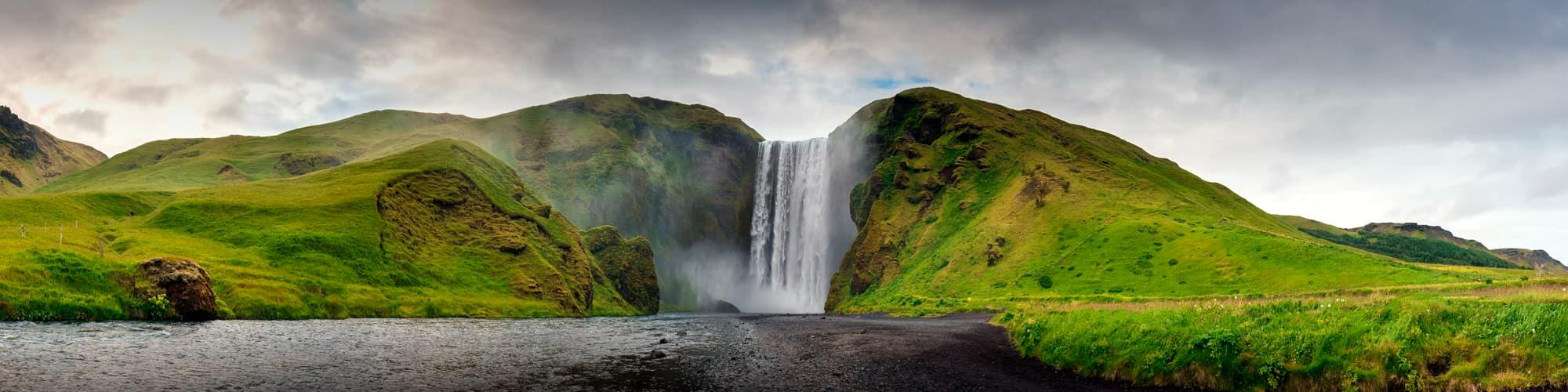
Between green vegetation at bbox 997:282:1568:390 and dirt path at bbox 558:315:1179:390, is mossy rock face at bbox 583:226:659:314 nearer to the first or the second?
dirt path at bbox 558:315:1179:390

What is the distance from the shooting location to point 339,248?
240 feet

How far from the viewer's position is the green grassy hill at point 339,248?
4238 cm

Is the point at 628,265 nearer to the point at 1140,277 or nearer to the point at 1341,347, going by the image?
the point at 1140,277

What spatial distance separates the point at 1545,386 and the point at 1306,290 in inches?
1812

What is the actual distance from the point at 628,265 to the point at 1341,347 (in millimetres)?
117264

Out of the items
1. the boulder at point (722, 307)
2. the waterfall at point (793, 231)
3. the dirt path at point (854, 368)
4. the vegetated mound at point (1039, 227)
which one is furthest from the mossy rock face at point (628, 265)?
the dirt path at point (854, 368)

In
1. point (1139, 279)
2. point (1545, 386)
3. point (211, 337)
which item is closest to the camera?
point (1545, 386)

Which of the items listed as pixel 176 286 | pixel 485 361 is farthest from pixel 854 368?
pixel 176 286

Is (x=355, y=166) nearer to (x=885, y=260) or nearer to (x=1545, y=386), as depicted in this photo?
(x=885, y=260)

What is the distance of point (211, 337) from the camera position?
3019 centimetres

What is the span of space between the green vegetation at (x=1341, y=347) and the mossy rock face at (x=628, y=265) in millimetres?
106767

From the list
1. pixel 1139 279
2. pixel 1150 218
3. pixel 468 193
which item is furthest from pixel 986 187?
pixel 468 193

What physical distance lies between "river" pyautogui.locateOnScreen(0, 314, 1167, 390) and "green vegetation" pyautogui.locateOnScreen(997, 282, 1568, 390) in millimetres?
2017

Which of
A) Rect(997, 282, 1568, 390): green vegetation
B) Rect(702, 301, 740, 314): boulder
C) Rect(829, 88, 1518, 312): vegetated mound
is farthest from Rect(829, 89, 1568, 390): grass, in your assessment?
Rect(702, 301, 740, 314): boulder
